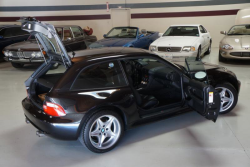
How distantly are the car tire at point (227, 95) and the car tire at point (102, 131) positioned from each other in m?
1.73

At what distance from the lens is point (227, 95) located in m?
3.65

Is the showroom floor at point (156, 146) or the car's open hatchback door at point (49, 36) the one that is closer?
the car's open hatchback door at point (49, 36)

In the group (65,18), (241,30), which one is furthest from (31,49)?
(241,30)

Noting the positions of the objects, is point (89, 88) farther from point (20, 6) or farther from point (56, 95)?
point (20, 6)

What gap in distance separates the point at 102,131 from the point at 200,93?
1288 mm

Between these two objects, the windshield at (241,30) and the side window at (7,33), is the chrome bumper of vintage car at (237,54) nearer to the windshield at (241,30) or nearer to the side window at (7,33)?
the windshield at (241,30)

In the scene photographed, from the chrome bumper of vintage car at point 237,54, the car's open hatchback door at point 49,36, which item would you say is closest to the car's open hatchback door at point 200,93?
the car's open hatchback door at point 49,36

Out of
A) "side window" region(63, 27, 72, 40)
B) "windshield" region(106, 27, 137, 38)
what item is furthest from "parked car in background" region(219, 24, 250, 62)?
"side window" region(63, 27, 72, 40)

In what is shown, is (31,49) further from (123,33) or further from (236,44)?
(236,44)

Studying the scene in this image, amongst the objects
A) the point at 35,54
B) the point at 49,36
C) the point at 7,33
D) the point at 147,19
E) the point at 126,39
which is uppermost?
the point at 147,19

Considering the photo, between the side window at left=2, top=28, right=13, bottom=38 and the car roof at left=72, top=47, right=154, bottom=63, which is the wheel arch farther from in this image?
the side window at left=2, top=28, right=13, bottom=38

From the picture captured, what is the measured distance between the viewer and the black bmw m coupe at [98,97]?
252cm

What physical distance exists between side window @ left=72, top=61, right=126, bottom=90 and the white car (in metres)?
4.26

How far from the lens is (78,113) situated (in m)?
2.51
